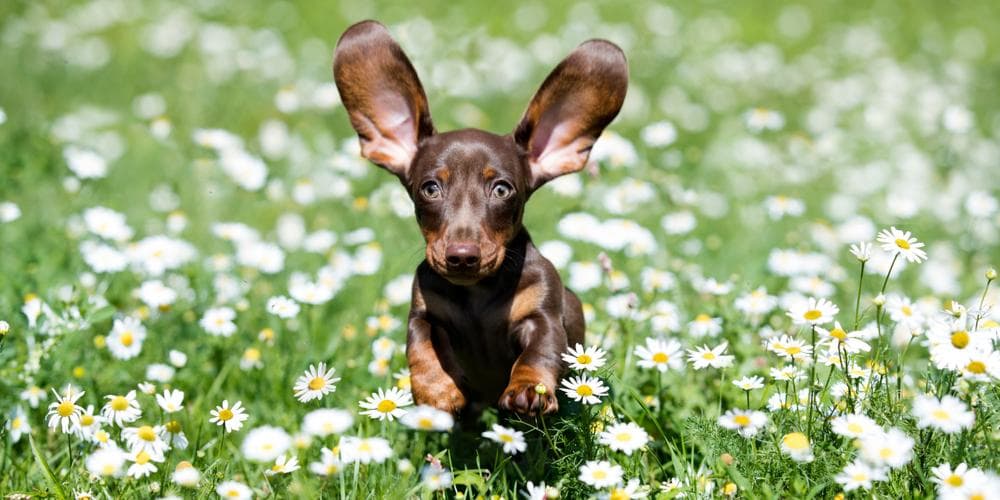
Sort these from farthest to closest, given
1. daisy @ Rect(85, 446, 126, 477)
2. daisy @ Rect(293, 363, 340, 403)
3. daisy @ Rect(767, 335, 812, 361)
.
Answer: daisy @ Rect(293, 363, 340, 403)
daisy @ Rect(767, 335, 812, 361)
daisy @ Rect(85, 446, 126, 477)

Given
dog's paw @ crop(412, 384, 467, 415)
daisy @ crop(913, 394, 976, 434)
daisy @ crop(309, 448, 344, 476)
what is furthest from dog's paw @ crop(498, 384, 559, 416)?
daisy @ crop(913, 394, 976, 434)

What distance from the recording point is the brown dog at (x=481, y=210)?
3.16 m

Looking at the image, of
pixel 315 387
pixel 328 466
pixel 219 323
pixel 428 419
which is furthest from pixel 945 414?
pixel 219 323

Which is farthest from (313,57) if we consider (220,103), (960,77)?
(960,77)

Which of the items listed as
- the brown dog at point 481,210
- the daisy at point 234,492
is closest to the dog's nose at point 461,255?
A: the brown dog at point 481,210

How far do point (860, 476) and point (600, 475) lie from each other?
626 millimetres

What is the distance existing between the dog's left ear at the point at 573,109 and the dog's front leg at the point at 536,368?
58cm

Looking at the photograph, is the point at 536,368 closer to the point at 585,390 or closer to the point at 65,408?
the point at 585,390

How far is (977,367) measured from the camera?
2.66 meters

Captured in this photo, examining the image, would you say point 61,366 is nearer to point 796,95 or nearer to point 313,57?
point 313,57

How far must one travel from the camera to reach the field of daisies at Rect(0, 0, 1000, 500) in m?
3.02

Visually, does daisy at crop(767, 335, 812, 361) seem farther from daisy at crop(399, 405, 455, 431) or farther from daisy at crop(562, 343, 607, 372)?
daisy at crop(399, 405, 455, 431)

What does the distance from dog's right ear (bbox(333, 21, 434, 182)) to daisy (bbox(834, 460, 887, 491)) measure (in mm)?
1718

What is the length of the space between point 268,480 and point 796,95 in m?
7.92
